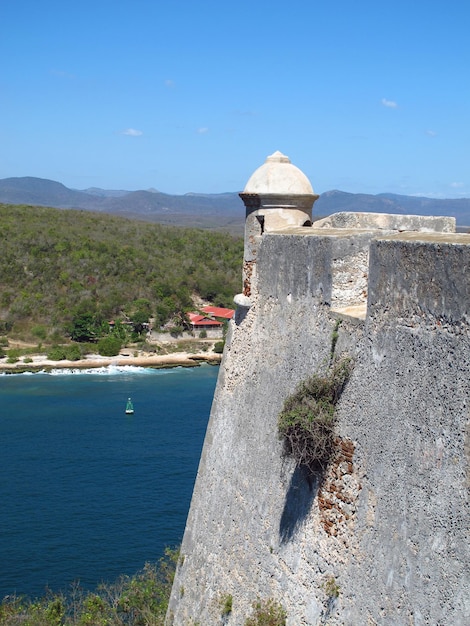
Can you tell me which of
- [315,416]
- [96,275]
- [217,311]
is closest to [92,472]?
[315,416]

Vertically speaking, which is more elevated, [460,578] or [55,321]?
[460,578]

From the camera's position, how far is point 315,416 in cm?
571

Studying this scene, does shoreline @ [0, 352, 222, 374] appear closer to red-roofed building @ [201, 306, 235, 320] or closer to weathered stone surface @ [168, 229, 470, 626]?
red-roofed building @ [201, 306, 235, 320]

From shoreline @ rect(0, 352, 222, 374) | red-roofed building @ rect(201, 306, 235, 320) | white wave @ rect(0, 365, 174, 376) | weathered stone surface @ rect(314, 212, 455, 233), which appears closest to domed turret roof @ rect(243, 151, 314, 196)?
weathered stone surface @ rect(314, 212, 455, 233)

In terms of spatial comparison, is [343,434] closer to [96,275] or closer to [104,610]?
[104,610]

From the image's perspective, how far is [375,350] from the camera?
17.3ft

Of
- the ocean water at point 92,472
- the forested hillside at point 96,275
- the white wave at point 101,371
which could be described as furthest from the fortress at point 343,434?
the forested hillside at point 96,275

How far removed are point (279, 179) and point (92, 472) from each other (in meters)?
23.4

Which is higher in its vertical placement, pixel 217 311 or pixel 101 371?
pixel 217 311

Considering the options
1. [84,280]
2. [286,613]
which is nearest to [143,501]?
[286,613]

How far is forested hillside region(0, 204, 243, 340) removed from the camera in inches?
2170

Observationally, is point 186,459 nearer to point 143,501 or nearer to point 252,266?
point 143,501

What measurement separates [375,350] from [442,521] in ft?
4.10

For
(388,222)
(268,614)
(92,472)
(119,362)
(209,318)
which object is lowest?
(92,472)
